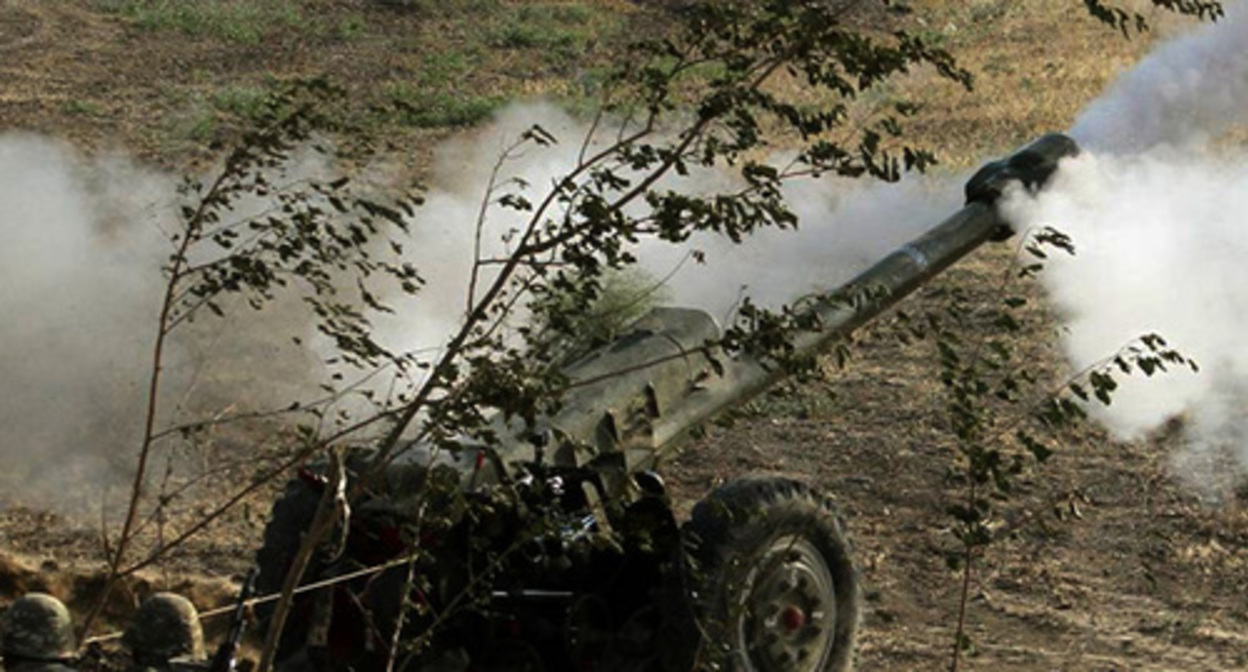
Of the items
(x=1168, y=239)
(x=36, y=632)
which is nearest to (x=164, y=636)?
(x=36, y=632)

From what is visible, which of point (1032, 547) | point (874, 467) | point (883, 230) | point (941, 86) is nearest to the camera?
point (1032, 547)

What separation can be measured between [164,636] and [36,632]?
548 mm

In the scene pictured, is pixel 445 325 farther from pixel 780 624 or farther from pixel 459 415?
pixel 459 415

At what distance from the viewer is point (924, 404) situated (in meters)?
17.3

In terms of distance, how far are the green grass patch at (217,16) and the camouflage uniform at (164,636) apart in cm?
2459

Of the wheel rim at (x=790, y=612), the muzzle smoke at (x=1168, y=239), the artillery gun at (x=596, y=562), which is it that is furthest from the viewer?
the muzzle smoke at (x=1168, y=239)

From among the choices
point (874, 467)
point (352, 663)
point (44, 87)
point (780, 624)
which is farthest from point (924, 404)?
point (44, 87)

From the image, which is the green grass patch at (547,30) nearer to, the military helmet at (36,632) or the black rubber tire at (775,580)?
the black rubber tire at (775,580)

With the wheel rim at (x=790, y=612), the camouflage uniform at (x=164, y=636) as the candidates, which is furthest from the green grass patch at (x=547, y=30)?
the camouflage uniform at (x=164, y=636)

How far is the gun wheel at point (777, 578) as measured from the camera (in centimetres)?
1027

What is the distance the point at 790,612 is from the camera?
10.8m

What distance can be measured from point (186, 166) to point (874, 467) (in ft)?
34.1

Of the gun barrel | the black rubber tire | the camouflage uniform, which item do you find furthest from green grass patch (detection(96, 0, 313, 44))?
the camouflage uniform

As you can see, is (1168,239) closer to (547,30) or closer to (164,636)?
(164,636)
